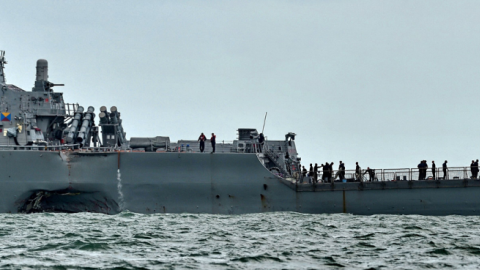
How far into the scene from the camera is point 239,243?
1638 centimetres

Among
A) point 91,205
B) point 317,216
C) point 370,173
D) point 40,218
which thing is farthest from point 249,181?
point 40,218

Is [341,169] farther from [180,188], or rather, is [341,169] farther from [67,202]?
[67,202]

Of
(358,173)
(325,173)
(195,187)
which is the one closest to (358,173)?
(358,173)

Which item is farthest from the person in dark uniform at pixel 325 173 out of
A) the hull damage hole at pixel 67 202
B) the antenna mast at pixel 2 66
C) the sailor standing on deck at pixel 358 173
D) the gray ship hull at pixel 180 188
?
the antenna mast at pixel 2 66

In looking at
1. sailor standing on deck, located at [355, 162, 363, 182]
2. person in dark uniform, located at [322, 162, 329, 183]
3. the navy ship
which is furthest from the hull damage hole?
sailor standing on deck, located at [355, 162, 363, 182]

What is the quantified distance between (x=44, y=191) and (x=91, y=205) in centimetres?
205

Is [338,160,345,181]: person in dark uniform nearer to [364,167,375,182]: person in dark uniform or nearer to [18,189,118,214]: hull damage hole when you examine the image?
[364,167,375,182]: person in dark uniform

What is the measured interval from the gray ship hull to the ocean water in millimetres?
2754

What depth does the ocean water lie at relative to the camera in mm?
13477

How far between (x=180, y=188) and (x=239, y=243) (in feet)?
34.4

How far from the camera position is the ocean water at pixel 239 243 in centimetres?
1348

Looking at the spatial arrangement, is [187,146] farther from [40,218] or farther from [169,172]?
[40,218]

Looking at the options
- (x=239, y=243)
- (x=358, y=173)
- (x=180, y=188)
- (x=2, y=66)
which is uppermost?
(x=2, y=66)

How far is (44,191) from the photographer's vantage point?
26.2m
